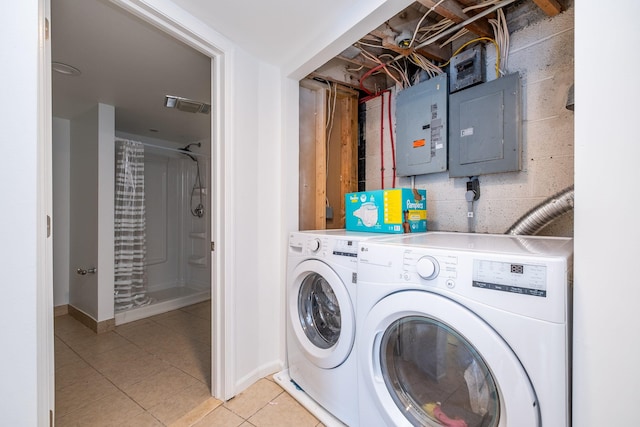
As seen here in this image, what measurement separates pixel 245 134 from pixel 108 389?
5.82 feet

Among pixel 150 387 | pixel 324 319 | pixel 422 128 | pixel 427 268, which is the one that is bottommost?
pixel 150 387

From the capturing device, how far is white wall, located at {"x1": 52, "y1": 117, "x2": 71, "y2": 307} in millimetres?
2826

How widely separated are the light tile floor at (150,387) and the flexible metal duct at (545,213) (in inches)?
54.9

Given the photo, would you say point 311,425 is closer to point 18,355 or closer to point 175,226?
point 18,355

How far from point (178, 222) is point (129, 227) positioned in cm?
95

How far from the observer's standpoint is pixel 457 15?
4.39 feet

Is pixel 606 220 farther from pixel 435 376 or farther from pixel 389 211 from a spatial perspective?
pixel 389 211

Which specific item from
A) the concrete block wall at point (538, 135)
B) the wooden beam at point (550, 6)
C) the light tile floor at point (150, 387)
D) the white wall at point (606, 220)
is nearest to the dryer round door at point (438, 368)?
the white wall at point (606, 220)

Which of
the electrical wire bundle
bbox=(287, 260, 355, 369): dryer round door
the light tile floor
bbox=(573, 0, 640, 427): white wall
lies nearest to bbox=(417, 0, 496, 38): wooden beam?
the electrical wire bundle

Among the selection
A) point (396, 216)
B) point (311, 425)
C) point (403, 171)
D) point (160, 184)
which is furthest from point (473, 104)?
point (160, 184)

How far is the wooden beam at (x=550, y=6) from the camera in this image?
1.21 m

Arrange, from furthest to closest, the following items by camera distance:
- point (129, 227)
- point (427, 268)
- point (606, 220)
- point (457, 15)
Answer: point (129, 227) < point (457, 15) < point (427, 268) < point (606, 220)

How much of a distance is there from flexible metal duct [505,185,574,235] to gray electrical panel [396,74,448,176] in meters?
0.55

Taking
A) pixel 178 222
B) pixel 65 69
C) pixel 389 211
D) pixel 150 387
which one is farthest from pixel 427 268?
pixel 178 222
